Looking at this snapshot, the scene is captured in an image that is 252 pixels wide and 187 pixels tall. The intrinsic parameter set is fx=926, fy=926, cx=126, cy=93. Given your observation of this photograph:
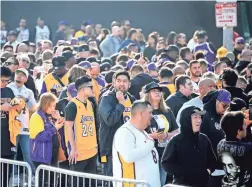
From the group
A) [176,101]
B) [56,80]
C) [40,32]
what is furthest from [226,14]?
[40,32]

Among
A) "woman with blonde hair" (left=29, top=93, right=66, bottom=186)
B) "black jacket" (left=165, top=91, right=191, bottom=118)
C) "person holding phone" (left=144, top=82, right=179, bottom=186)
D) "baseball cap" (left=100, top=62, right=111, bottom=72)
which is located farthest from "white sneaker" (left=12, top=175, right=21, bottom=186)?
"baseball cap" (left=100, top=62, right=111, bottom=72)

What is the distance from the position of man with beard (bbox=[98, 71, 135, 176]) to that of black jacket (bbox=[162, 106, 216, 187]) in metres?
2.43

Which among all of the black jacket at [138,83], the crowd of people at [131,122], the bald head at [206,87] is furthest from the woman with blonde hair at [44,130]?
the black jacket at [138,83]

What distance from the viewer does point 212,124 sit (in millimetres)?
11117

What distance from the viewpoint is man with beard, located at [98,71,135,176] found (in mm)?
12352

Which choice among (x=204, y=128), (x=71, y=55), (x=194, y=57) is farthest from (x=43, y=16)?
(x=204, y=128)

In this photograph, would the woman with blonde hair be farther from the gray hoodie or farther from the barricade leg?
the gray hoodie

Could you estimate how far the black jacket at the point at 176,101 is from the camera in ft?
42.4

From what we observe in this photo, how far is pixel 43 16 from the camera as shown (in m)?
29.9

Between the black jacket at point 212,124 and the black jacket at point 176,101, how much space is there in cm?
150

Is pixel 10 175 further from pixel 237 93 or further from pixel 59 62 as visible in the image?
pixel 59 62

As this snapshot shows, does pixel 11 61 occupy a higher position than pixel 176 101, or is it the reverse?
pixel 11 61

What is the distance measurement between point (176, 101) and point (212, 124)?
1.88 m

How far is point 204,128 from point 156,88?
1083mm
